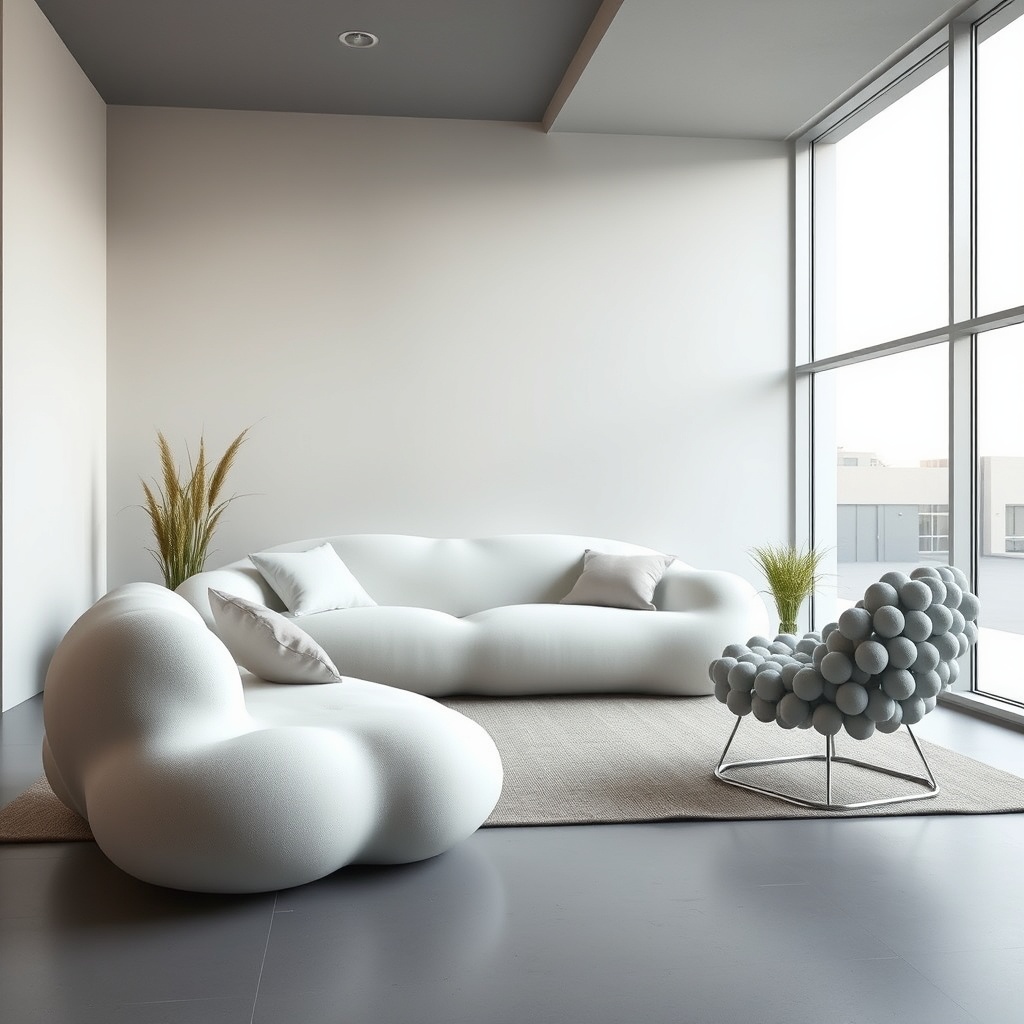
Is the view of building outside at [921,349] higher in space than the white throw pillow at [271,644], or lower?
higher

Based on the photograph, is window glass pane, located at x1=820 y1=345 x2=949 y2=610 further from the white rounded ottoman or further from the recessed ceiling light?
the white rounded ottoman

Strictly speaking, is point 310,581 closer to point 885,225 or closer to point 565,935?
point 565,935

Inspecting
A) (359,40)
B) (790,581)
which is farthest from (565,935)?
(359,40)

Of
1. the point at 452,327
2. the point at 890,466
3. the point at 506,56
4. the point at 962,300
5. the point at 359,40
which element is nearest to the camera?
the point at 962,300

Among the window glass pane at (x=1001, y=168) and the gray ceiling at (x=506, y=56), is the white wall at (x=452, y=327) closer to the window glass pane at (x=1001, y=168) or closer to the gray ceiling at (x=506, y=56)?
the gray ceiling at (x=506, y=56)

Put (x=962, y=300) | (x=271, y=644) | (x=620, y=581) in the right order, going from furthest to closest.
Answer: (x=620, y=581) → (x=962, y=300) → (x=271, y=644)

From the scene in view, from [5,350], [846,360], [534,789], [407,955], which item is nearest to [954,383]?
[846,360]

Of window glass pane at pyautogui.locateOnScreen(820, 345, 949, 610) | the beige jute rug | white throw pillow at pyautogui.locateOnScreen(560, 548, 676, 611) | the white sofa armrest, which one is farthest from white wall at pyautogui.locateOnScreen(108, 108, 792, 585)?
the beige jute rug

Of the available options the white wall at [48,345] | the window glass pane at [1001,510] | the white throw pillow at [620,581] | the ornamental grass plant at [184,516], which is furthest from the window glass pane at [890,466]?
the white wall at [48,345]

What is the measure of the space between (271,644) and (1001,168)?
3.70 metres

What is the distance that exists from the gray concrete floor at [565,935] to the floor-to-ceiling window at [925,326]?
2136 mm

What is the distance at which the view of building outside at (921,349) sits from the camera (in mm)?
4582

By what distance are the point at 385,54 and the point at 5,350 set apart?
7.78 feet

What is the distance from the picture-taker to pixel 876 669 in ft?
9.66
